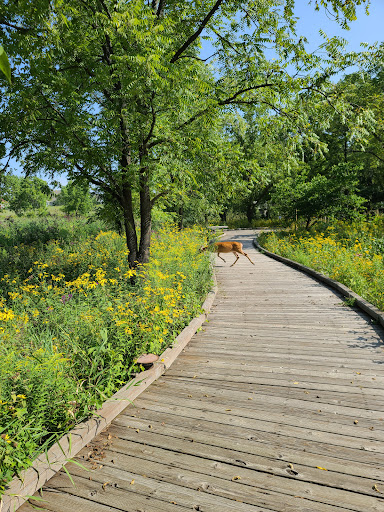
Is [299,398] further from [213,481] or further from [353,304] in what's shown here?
[353,304]

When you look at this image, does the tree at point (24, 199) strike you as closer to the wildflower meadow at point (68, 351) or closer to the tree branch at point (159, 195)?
the tree branch at point (159, 195)

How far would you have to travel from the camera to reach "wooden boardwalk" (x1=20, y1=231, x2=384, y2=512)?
2.35m

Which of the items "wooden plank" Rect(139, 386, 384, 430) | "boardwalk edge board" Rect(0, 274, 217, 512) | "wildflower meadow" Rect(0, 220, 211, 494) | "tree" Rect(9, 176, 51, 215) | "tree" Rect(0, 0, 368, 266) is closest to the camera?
"boardwalk edge board" Rect(0, 274, 217, 512)

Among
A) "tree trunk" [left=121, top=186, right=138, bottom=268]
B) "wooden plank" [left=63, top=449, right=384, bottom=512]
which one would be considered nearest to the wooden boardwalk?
"wooden plank" [left=63, top=449, right=384, bottom=512]

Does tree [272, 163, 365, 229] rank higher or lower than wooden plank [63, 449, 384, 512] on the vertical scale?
higher

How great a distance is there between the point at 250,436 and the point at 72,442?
163 cm

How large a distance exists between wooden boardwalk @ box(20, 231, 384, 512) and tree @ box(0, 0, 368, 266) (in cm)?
353

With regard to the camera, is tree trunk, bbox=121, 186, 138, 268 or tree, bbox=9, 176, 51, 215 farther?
tree, bbox=9, 176, 51, 215

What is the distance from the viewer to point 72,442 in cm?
277

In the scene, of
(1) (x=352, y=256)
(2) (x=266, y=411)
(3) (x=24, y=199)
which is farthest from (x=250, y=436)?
(3) (x=24, y=199)

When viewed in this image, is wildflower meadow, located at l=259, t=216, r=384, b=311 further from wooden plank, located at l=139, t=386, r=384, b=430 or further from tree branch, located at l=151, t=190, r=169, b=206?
tree branch, located at l=151, t=190, r=169, b=206

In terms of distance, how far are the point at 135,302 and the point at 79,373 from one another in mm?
1568

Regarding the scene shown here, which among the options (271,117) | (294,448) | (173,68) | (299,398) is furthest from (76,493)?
(271,117)

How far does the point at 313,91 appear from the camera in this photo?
20.1 ft
